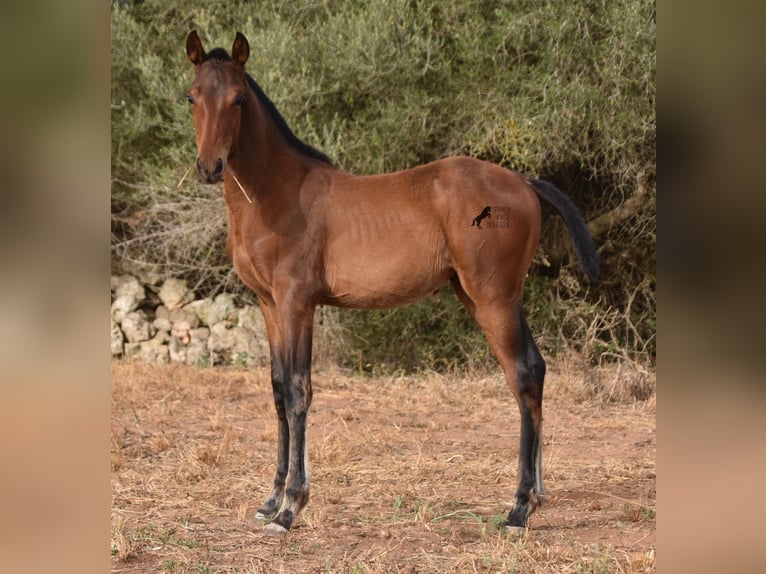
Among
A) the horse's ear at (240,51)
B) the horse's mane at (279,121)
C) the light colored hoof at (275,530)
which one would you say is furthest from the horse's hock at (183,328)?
the horse's ear at (240,51)

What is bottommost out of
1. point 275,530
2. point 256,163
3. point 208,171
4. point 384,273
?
point 275,530

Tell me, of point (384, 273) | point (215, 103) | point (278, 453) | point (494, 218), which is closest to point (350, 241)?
point (384, 273)

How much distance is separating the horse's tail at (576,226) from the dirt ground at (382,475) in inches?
53.2

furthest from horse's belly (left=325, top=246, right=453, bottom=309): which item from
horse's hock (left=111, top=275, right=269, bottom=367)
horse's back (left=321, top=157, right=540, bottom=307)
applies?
horse's hock (left=111, top=275, right=269, bottom=367)

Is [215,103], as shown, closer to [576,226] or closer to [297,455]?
[297,455]

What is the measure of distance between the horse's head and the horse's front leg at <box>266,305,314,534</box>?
2.78 ft

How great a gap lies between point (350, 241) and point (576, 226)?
1.23m

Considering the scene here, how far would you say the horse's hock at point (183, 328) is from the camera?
28.2 ft

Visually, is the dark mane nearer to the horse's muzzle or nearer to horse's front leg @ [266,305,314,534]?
the horse's muzzle

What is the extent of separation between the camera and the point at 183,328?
881cm

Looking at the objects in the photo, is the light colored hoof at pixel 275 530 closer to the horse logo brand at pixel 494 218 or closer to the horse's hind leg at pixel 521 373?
the horse's hind leg at pixel 521 373
